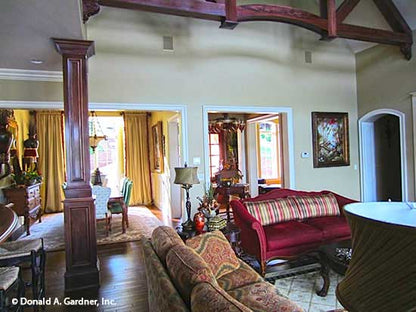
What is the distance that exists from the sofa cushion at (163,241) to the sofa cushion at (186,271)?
0.59 feet

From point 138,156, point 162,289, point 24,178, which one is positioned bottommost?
point 162,289

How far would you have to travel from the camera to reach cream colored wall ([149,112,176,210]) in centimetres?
740

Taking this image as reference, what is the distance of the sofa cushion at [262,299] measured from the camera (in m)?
1.95

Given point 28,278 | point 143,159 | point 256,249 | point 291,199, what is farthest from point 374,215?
point 143,159

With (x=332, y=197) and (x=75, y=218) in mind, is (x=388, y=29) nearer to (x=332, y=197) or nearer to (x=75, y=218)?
(x=332, y=197)

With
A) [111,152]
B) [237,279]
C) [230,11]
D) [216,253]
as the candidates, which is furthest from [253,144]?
[237,279]

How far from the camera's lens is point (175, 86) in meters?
5.45

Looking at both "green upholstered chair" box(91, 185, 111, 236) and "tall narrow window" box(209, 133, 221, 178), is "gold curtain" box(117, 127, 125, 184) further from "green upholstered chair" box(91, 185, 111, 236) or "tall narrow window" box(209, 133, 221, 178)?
"green upholstered chair" box(91, 185, 111, 236)

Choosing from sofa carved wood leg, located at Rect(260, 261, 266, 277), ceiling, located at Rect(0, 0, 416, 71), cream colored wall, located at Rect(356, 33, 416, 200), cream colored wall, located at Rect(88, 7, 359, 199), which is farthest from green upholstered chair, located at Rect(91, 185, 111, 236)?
cream colored wall, located at Rect(356, 33, 416, 200)

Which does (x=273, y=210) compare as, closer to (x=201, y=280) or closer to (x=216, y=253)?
(x=216, y=253)

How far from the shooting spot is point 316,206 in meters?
4.51

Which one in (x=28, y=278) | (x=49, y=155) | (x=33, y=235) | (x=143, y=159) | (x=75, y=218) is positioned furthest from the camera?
(x=143, y=159)

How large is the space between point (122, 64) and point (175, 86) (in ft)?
3.20

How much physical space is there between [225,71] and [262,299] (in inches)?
180
